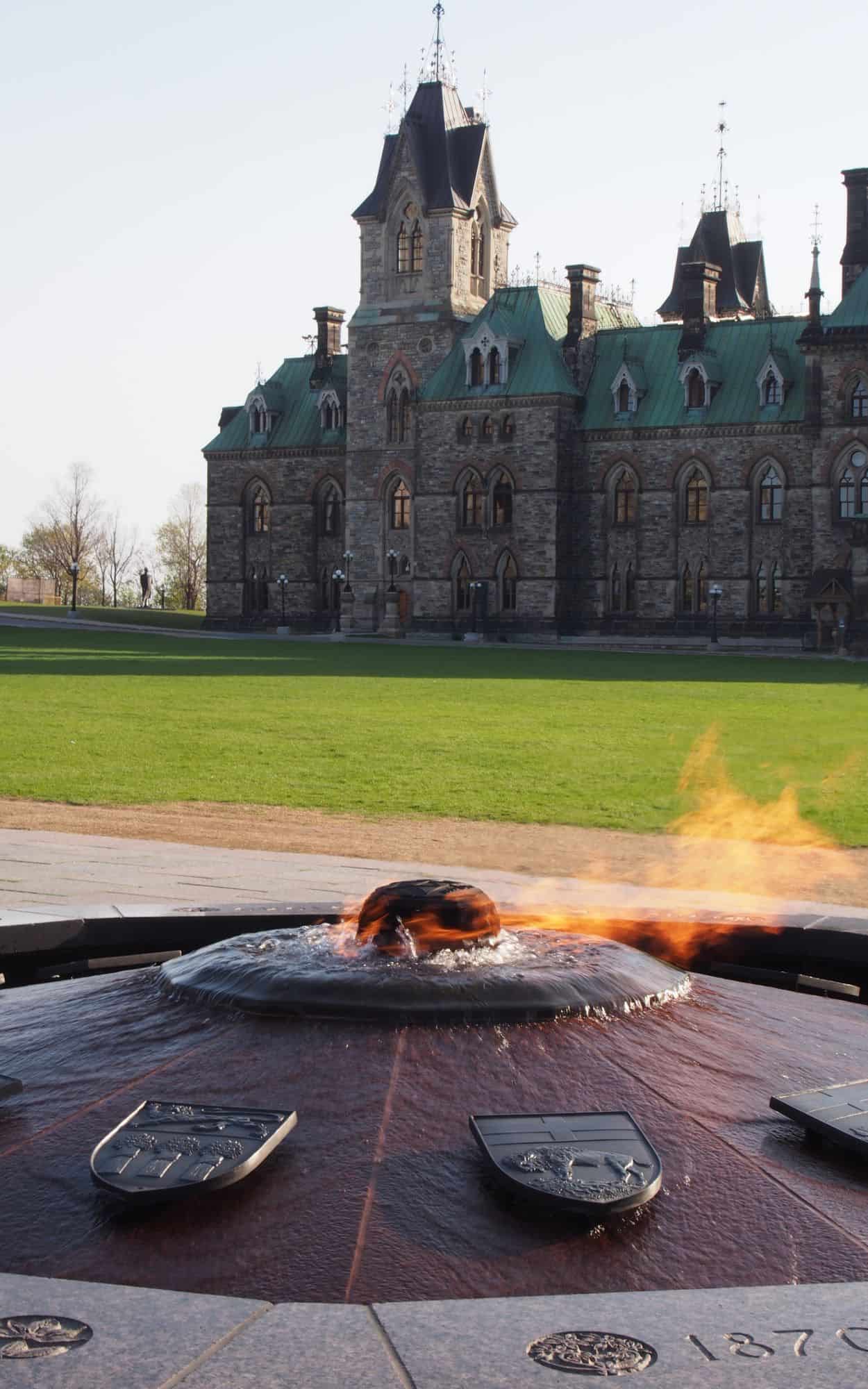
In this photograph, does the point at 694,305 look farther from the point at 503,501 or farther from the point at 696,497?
the point at 503,501

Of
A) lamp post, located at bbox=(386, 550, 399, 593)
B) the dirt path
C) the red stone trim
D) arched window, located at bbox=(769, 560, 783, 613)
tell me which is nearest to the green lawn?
the dirt path

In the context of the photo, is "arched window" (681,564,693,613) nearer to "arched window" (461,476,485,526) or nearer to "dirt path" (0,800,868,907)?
"arched window" (461,476,485,526)

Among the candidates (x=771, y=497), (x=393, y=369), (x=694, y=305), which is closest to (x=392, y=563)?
(x=393, y=369)

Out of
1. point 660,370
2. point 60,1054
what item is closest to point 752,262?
point 660,370

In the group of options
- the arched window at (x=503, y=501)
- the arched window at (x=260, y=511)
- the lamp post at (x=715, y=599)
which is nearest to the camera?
the lamp post at (x=715, y=599)

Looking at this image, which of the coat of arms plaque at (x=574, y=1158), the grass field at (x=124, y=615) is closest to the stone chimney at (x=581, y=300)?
the grass field at (x=124, y=615)

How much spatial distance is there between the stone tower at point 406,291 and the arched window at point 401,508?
0.87 feet

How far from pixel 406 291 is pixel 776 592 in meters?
23.6

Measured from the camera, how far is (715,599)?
7194 cm

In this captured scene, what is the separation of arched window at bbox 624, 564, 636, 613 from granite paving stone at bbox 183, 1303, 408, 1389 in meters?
72.3

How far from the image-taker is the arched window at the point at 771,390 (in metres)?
71.9

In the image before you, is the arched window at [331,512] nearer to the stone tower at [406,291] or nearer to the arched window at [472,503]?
the stone tower at [406,291]

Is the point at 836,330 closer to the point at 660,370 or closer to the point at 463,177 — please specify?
the point at 660,370

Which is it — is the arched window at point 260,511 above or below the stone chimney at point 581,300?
below
